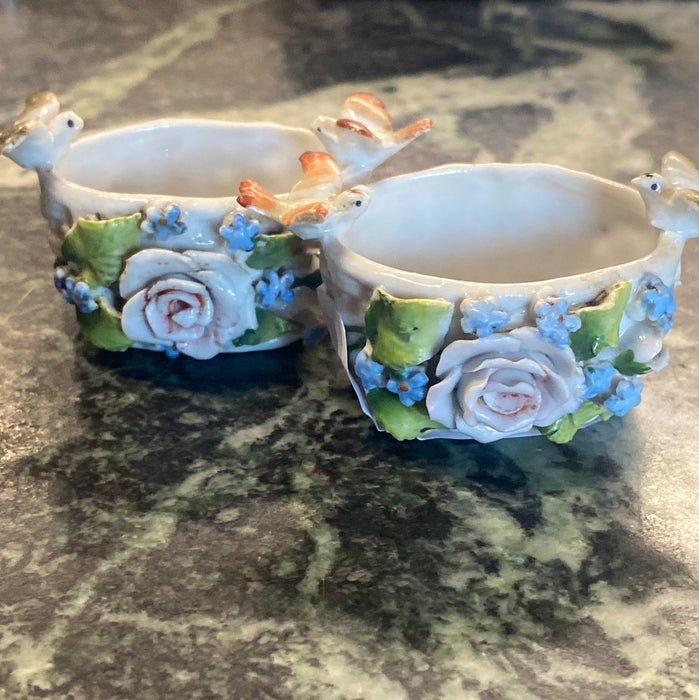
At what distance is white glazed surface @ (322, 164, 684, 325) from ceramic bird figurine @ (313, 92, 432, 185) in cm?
2

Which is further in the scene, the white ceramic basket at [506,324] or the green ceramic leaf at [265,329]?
the green ceramic leaf at [265,329]

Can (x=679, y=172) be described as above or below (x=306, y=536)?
above

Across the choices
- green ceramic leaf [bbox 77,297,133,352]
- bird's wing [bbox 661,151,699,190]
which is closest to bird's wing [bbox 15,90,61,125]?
green ceramic leaf [bbox 77,297,133,352]

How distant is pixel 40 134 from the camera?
531 millimetres

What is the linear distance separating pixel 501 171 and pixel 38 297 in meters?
0.31

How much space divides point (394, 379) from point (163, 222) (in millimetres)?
151

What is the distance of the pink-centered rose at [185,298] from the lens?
20.4 inches

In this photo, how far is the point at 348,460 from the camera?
50 cm

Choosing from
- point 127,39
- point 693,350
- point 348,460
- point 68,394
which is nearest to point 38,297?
point 68,394

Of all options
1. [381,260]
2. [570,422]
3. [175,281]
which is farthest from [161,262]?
[570,422]

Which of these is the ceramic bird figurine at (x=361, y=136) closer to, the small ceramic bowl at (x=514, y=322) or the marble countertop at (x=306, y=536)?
the small ceramic bowl at (x=514, y=322)

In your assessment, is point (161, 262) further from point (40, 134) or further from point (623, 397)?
point (623, 397)

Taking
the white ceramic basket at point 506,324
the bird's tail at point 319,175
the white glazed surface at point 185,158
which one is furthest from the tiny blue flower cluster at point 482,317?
the white glazed surface at point 185,158

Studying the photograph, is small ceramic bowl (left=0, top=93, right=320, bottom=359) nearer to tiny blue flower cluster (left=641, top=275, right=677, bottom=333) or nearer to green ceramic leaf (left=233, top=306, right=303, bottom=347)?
green ceramic leaf (left=233, top=306, right=303, bottom=347)
